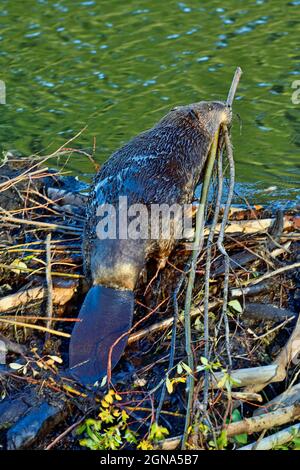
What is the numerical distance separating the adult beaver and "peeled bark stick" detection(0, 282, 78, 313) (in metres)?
0.16

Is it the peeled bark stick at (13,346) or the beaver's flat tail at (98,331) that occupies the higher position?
the beaver's flat tail at (98,331)

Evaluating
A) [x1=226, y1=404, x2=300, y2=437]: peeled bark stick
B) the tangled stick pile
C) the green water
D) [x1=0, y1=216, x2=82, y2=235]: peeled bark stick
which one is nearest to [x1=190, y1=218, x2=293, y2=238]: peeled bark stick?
the tangled stick pile

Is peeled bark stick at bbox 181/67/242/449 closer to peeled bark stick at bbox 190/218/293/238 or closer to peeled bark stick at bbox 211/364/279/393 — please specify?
peeled bark stick at bbox 211/364/279/393

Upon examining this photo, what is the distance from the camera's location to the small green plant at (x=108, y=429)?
3779 mm

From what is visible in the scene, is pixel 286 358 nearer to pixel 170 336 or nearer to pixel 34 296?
pixel 170 336

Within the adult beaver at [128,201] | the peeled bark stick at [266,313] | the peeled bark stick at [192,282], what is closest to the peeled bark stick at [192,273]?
the peeled bark stick at [192,282]

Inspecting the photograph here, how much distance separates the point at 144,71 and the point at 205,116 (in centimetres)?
362

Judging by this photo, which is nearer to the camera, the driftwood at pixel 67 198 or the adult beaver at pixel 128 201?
the adult beaver at pixel 128 201

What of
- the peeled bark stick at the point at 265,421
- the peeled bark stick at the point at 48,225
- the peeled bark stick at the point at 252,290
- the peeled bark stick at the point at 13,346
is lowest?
the peeled bark stick at the point at 13,346

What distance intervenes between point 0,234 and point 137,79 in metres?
3.93

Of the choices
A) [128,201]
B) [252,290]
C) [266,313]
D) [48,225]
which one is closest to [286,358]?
[266,313]

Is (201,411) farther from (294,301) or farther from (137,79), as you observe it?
(137,79)

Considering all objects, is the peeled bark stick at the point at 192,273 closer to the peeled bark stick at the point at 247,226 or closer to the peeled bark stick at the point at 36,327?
the peeled bark stick at the point at 247,226

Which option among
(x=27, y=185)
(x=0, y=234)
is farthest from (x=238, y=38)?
(x=0, y=234)
